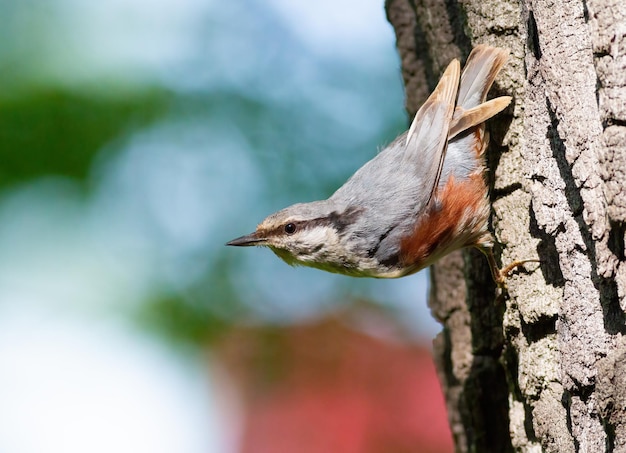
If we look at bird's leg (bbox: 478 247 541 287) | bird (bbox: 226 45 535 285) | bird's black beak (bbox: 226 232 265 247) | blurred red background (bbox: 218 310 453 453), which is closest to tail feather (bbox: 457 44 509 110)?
bird (bbox: 226 45 535 285)

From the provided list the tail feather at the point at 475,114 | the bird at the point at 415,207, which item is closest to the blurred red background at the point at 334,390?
the bird at the point at 415,207

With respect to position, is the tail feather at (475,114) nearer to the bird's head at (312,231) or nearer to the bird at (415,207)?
the bird at (415,207)

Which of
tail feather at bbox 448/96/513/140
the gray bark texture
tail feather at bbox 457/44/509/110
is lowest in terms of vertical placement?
the gray bark texture

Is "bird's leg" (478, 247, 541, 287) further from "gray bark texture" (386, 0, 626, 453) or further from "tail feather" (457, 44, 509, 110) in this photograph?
"tail feather" (457, 44, 509, 110)

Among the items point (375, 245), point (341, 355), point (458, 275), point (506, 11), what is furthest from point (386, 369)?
point (506, 11)

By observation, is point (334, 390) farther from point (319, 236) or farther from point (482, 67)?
point (482, 67)

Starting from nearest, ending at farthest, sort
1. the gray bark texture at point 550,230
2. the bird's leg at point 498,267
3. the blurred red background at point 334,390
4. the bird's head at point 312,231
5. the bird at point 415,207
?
1. the gray bark texture at point 550,230
2. the bird's leg at point 498,267
3. the bird at point 415,207
4. the bird's head at point 312,231
5. the blurred red background at point 334,390

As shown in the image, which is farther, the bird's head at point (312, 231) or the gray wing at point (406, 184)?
the bird's head at point (312, 231)

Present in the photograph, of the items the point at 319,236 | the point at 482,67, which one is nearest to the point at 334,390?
the point at 319,236
